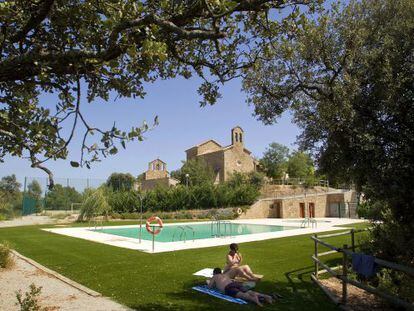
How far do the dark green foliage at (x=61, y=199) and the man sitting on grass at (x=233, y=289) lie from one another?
112ft

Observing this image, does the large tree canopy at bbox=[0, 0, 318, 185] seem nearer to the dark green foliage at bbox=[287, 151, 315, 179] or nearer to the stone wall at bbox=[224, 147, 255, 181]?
the stone wall at bbox=[224, 147, 255, 181]

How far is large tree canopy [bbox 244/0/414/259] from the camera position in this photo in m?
6.41

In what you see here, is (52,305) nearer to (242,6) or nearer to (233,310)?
(233,310)

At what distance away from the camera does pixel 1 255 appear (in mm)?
11156

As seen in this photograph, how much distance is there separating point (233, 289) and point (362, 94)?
4.49 m

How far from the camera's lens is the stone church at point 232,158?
53.4 meters

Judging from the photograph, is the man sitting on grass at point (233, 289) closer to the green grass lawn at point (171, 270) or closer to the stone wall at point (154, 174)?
the green grass lawn at point (171, 270)

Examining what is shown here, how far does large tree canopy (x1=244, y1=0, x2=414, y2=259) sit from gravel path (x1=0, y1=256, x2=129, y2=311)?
4.93 m

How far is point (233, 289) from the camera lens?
26.4ft

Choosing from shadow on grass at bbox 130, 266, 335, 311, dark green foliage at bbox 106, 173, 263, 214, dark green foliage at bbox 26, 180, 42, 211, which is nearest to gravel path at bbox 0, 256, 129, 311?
shadow on grass at bbox 130, 266, 335, 311

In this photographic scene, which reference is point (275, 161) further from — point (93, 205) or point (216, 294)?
point (216, 294)

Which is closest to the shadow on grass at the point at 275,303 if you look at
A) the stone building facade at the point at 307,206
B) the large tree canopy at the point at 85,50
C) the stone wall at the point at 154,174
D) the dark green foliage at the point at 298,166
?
the large tree canopy at the point at 85,50

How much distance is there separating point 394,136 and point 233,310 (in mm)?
→ 4041

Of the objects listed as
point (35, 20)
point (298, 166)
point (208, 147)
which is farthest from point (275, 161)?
point (35, 20)
